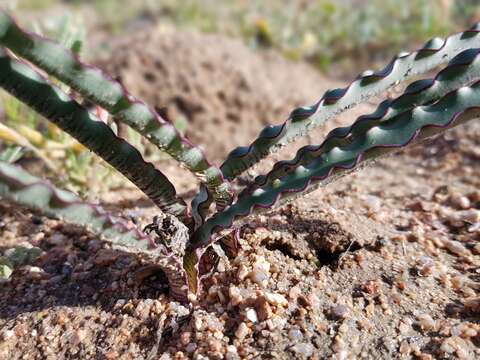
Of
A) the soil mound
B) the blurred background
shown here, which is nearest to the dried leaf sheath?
the blurred background

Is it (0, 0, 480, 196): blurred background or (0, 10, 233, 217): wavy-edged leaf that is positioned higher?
(0, 0, 480, 196): blurred background

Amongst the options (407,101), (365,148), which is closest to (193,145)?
(365,148)

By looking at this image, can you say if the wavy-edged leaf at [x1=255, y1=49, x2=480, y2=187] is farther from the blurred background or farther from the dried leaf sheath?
the blurred background

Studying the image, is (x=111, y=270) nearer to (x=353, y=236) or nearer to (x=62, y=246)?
(x=62, y=246)

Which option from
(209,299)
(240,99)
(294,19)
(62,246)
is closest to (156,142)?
(209,299)

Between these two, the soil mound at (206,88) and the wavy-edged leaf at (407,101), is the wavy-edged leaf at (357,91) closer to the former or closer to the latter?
the wavy-edged leaf at (407,101)

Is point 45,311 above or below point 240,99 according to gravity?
below

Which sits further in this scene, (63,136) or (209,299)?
(63,136)
